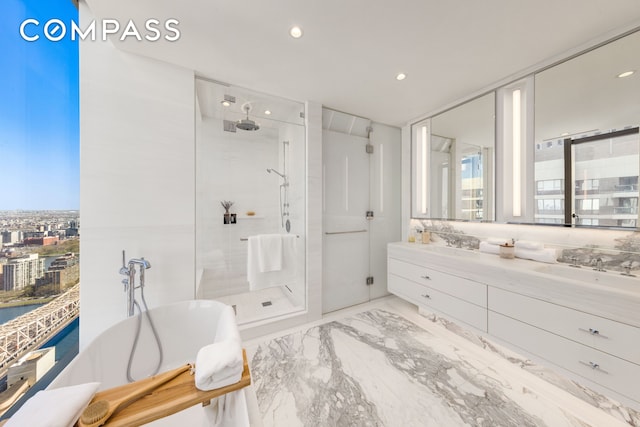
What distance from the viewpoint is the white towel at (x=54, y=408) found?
72cm

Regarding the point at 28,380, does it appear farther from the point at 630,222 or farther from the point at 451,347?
Result: the point at 630,222

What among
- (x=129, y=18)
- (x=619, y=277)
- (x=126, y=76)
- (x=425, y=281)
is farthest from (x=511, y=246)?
(x=126, y=76)

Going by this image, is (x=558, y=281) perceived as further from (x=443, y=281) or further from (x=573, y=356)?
(x=443, y=281)

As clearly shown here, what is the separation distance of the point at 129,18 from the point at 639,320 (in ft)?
11.4

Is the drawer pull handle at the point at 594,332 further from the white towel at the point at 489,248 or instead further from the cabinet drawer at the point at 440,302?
the white towel at the point at 489,248

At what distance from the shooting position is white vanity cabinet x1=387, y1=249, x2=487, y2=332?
188 centimetres

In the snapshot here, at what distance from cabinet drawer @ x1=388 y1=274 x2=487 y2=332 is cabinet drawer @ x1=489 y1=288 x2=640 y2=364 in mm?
171

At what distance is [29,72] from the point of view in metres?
1.25

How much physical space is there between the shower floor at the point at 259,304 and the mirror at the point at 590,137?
8.50ft

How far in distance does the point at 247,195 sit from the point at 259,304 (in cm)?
120

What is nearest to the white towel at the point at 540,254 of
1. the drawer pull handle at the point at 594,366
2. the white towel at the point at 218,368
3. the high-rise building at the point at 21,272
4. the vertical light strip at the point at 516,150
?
the vertical light strip at the point at 516,150

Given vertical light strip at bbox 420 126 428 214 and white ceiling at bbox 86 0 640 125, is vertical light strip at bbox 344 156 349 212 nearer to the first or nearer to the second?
white ceiling at bbox 86 0 640 125

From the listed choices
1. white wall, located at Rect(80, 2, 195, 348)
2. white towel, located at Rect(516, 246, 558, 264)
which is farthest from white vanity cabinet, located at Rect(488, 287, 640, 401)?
white wall, located at Rect(80, 2, 195, 348)

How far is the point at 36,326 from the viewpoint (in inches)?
50.0
